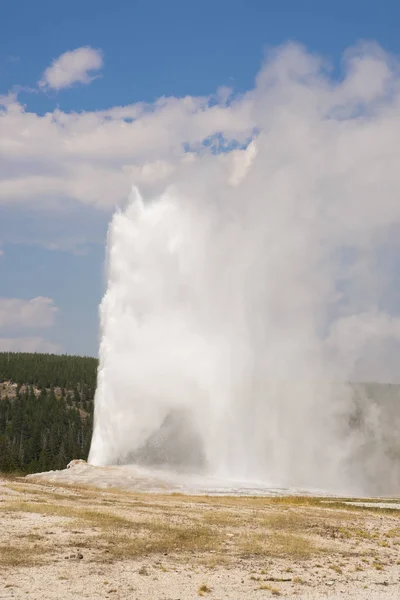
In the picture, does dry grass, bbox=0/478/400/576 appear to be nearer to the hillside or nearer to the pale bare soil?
the pale bare soil

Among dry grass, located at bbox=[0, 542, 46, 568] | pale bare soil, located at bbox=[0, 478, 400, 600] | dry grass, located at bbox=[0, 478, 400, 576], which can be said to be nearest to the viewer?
pale bare soil, located at bbox=[0, 478, 400, 600]

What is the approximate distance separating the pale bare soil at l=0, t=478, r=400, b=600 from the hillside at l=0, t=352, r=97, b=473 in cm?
4707

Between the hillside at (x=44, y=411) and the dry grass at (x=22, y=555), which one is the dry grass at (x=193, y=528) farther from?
the hillside at (x=44, y=411)

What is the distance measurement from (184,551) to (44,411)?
108 m

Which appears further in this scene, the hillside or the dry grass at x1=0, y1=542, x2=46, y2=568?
the hillside

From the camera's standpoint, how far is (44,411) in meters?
124

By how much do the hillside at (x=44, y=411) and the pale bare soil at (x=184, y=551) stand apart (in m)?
47.1

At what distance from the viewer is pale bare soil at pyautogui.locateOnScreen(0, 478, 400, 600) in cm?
1634

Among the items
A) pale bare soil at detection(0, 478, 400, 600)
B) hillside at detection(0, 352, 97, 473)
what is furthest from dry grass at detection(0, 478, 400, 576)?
hillside at detection(0, 352, 97, 473)

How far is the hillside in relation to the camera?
94.1 metres

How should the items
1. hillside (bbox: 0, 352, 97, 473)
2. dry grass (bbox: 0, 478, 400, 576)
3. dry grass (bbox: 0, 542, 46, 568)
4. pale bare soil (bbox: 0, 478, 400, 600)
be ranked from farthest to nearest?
hillside (bbox: 0, 352, 97, 473), dry grass (bbox: 0, 478, 400, 576), dry grass (bbox: 0, 542, 46, 568), pale bare soil (bbox: 0, 478, 400, 600)

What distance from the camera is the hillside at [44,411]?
309ft

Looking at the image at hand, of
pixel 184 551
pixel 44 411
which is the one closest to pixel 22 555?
pixel 184 551

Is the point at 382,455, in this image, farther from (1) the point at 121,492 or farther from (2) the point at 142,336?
(1) the point at 121,492
